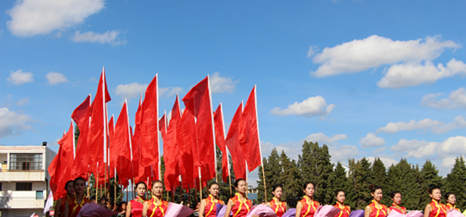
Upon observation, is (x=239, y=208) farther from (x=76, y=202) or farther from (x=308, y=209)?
(x=76, y=202)

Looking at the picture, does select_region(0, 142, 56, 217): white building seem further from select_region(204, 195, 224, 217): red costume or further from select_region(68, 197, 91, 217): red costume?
select_region(68, 197, 91, 217): red costume

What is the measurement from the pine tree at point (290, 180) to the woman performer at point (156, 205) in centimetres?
4578

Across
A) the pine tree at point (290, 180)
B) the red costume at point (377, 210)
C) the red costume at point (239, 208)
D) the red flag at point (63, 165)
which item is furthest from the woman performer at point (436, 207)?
the pine tree at point (290, 180)

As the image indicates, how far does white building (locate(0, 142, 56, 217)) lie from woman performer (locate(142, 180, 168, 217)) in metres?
41.3

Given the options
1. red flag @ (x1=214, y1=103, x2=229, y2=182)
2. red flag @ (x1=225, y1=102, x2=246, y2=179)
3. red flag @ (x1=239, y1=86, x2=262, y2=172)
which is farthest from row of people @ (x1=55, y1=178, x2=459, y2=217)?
red flag @ (x1=214, y1=103, x2=229, y2=182)

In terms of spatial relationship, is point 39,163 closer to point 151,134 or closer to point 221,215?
point 151,134

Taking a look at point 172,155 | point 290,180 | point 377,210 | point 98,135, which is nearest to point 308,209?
point 377,210

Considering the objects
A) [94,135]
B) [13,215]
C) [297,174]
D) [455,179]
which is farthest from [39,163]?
[455,179]

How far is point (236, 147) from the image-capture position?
16547 mm

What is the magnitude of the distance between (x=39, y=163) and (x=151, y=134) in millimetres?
34857

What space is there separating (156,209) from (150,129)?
8913 millimetres

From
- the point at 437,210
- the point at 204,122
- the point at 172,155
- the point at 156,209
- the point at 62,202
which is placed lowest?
the point at 437,210

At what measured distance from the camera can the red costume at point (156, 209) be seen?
7.78 meters

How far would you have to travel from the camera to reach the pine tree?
174 ft
